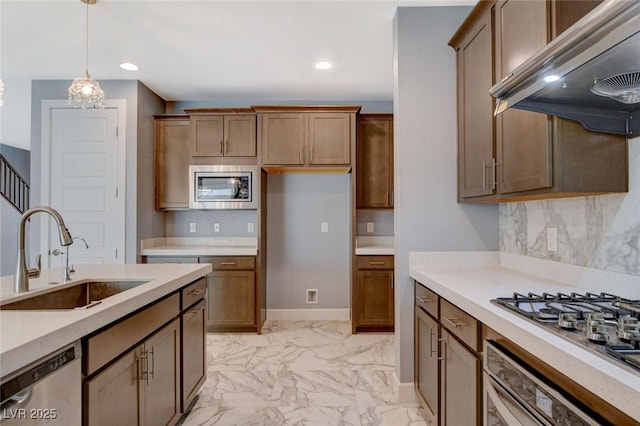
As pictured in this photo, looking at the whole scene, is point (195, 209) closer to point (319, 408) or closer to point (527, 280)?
point (319, 408)

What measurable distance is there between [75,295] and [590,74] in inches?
94.7

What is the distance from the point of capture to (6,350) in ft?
2.80

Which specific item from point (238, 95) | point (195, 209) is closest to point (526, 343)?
point (195, 209)

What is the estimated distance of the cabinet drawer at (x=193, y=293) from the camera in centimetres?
202

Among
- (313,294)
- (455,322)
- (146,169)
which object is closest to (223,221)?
(146,169)

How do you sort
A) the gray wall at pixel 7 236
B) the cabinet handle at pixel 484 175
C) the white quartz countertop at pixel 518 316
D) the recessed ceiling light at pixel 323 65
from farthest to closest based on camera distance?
the gray wall at pixel 7 236 → the recessed ceiling light at pixel 323 65 → the cabinet handle at pixel 484 175 → the white quartz countertop at pixel 518 316

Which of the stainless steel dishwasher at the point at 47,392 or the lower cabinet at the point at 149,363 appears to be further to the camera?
the lower cabinet at the point at 149,363

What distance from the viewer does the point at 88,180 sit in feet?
12.0

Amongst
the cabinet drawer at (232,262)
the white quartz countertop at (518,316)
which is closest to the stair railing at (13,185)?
the cabinet drawer at (232,262)

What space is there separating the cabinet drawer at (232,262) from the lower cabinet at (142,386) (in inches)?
69.1

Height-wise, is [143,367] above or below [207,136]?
below

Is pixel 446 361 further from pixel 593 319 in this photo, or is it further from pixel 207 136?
pixel 207 136

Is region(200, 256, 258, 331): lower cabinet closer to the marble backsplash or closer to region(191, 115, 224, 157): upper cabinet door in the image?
region(191, 115, 224, 157): upper cabinet door

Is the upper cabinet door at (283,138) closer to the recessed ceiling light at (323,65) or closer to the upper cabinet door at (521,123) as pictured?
the recessed ceiling light at (323,65)
